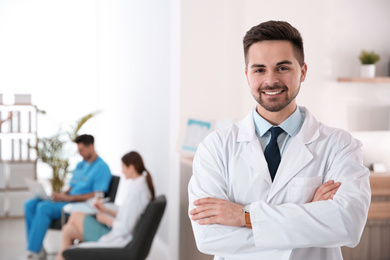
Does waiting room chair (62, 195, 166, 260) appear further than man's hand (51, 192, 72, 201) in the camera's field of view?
No

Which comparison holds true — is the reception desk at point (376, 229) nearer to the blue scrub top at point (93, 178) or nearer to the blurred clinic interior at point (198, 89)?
the blurred clinic interior at point (198, 89)

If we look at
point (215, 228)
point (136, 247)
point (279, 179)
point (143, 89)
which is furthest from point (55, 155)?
point (279, 179)

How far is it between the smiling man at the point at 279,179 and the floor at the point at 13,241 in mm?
3634

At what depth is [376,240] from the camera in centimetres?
318

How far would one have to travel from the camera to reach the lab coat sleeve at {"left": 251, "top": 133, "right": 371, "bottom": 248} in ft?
5.12

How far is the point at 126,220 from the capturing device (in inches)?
158

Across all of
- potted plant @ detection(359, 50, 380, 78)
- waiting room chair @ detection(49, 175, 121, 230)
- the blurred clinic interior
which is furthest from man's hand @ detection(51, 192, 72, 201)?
potted plant @ detection(359, 50, 380, 78)

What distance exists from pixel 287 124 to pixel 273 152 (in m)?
0.10

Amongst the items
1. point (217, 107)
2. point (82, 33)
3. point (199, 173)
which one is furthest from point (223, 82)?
point (82, 33)

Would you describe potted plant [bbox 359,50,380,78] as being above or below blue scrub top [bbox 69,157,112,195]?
above

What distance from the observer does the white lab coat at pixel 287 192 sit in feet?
5.16

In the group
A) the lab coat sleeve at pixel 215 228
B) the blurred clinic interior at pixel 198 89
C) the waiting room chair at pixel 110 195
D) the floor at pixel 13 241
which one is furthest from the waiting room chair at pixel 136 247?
the lab coat sleeve at pixel 215 228

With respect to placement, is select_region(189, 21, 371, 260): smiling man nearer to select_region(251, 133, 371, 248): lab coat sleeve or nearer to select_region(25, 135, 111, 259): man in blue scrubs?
select_region(251, 133, 371, 248): lab coat sleeve

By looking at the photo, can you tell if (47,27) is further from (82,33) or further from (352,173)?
(352,173)
